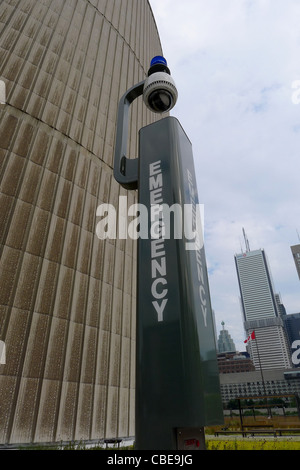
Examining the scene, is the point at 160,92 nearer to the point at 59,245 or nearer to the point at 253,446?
the point at 253,446

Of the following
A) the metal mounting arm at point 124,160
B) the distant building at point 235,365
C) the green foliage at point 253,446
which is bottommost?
the green foliage at point 253,446

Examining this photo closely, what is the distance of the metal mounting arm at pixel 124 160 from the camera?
8.03ft

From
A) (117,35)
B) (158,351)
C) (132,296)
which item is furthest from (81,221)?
(117,35)

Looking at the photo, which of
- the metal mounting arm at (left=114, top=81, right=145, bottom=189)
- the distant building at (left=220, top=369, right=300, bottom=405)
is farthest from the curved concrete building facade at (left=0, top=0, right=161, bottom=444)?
the distant building at (left=220, top=369, right=300, bottom=405)

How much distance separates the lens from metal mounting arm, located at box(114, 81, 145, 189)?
2.45 meters

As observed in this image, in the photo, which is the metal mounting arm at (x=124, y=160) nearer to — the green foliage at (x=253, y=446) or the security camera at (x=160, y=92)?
the security camera at (x=160, y=92)

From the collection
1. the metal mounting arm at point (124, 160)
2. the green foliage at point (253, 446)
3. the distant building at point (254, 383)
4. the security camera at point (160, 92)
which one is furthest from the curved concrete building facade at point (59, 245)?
the distant building at point (254, 383)

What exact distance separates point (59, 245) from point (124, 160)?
22.6 ft

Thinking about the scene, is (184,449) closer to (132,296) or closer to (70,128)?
(132,296)

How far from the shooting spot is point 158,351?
1.60 metres

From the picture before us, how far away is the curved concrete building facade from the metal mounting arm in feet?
20.8

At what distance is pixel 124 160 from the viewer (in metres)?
2.60

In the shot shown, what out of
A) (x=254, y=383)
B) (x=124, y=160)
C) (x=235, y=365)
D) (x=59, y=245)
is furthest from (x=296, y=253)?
(x=124, y=160)

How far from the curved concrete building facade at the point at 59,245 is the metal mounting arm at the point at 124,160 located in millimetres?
6333
